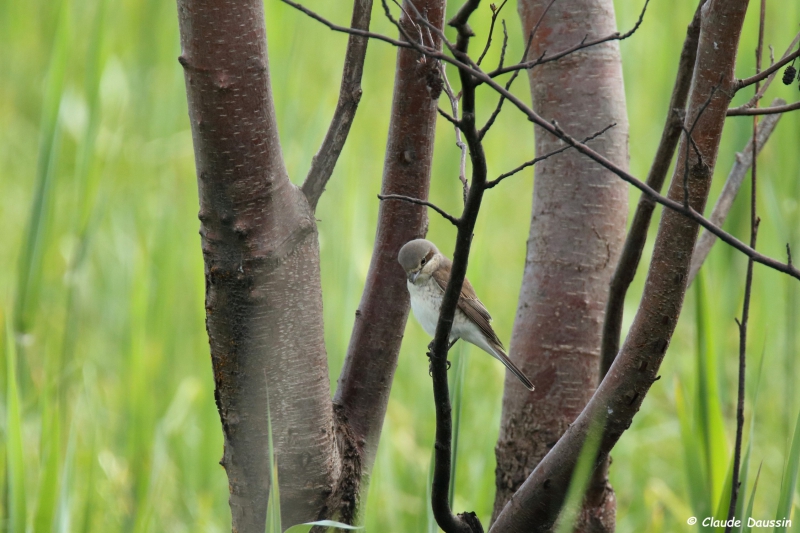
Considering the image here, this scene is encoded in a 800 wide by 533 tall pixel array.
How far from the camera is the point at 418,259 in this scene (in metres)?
1.68

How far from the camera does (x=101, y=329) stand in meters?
3.31

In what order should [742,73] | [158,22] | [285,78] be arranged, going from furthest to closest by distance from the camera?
[158,22], [742,73], [285,78]

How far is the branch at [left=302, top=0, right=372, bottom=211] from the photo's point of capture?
1382 mm

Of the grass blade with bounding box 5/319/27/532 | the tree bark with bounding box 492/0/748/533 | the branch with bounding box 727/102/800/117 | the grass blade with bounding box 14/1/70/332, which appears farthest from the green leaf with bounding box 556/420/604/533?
the grass blade with bounding box 14/1/70/332

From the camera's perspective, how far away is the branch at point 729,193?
1628 millimetres

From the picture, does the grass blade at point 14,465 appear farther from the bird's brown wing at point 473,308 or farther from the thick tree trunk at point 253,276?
the bird's brown wing at point 473,308

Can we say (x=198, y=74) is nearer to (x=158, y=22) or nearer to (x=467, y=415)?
(x=467, y=415)

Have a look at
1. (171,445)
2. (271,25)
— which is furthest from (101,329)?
(271,25)

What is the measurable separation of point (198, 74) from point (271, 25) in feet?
4.40

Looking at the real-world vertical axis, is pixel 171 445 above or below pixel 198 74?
below

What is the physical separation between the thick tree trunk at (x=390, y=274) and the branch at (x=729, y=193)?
1.95 ft

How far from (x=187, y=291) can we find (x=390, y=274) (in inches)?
70.5

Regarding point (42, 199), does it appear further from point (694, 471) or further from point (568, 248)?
point (694, 471)

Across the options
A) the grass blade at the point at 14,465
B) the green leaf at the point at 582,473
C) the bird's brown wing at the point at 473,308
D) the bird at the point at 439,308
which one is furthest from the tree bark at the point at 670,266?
the grass blade at the point at 14,465
